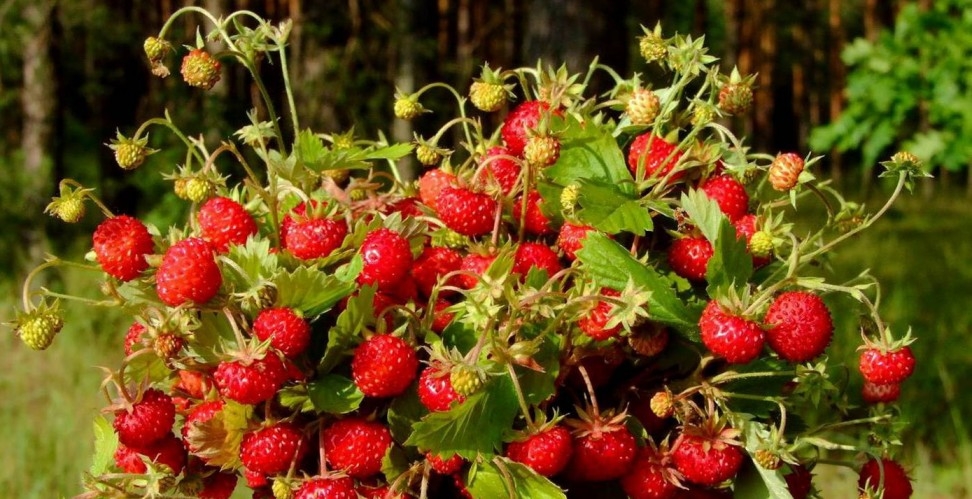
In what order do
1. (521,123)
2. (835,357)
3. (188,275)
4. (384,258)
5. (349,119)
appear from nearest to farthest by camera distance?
1. (188,275)
2. (384,258)
3. (521,123)
4. (835,357)
5. (349,119)

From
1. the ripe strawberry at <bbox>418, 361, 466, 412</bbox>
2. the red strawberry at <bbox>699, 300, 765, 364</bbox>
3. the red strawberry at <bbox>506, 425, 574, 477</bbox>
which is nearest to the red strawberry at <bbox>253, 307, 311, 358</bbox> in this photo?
the ripe strawberry at <bbox>418, 361, 466, 412</bbox>

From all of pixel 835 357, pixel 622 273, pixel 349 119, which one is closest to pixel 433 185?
pixel 622 273

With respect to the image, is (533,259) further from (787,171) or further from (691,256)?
(787,171)

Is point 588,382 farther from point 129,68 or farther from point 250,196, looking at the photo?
point 129,68

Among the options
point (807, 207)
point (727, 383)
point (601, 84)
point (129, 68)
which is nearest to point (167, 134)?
point (129, 68)

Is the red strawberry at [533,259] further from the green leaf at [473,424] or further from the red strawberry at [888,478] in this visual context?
the red strawberry at [888,478]

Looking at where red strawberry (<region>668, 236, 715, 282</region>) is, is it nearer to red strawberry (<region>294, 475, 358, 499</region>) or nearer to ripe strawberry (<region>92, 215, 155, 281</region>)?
red strawberry (<region>294, 475, 358, 499</region>)

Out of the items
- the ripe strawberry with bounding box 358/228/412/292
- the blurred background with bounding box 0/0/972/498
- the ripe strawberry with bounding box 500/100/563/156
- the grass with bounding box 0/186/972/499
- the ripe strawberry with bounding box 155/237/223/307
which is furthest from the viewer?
the blurred background with bounding box 0/0/972/498
